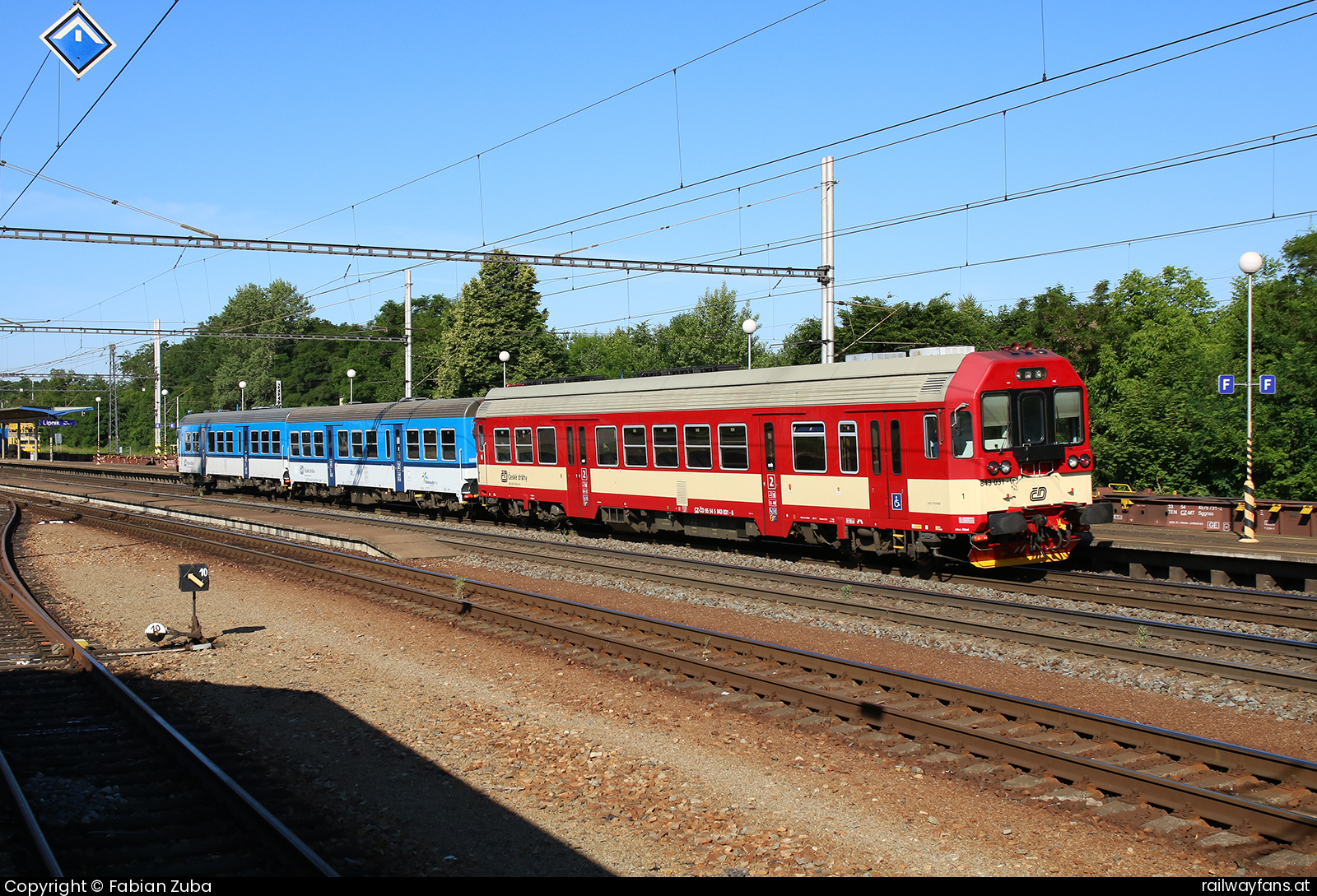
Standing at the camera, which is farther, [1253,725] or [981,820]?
[1253,725]

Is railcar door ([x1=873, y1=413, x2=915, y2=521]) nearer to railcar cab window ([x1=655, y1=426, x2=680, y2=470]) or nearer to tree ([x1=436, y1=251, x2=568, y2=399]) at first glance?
railcar cab window ([x1=655, y1=426, x2=680, y2=470])

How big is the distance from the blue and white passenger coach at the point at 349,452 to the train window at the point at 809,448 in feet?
41.6

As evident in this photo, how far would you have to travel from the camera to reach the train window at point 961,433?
1522 cm

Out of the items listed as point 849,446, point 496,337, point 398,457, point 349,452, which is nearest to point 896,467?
point 849,446

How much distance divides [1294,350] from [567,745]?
87.4ft

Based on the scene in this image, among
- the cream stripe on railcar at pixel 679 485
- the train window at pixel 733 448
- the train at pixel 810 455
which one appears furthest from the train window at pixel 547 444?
the train window at pixel 733 448

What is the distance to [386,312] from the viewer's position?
363 ft

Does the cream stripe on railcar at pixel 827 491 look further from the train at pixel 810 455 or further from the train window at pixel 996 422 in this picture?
the train window at pixel 996 422

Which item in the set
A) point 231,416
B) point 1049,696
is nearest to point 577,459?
point 1049,696

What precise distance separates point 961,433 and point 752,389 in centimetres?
486

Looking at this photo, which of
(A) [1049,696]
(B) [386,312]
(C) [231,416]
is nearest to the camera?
(A) [1049,696]

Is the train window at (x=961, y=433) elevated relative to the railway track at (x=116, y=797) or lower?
elevated

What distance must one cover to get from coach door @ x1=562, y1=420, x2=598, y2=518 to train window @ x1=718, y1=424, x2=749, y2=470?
14.7ft

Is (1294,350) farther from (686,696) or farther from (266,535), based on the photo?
(266,535)
